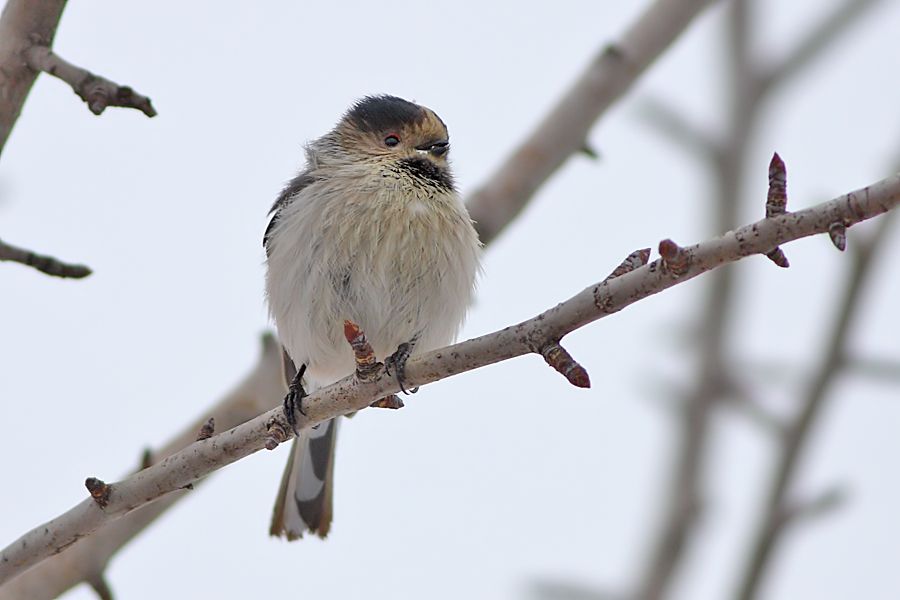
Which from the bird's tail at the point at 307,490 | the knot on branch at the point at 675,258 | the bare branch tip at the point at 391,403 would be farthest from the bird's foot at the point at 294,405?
the knot on branch at the point at 675,258

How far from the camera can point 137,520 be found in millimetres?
4461

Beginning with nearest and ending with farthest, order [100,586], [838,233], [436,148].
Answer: [838,233]
[100,586]
[436,148]

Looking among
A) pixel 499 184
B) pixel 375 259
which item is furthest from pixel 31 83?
pixel 499 184

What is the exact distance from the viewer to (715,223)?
5.26 m

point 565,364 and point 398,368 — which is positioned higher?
point 398,368

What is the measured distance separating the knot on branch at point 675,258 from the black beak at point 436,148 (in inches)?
99.1

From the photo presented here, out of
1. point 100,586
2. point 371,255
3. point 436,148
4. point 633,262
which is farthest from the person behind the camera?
point 436,148

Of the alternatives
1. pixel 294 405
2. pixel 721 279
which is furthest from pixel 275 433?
pixel 721 279

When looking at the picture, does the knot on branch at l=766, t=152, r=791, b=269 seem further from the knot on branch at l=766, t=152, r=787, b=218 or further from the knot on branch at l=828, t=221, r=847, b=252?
the knot on branch at l=828, t=221, r=847, b=252

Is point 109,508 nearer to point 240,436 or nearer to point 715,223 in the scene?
point 240,436

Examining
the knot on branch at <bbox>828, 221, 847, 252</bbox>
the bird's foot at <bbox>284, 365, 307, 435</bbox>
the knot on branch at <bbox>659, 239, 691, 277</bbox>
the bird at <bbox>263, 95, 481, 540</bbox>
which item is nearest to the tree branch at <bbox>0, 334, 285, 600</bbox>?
the bird at <bbox>263, 95, 481, 540</bbox>

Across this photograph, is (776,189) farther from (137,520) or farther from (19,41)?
(137,520)

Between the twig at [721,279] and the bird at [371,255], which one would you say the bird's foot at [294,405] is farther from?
the twig at [721,279]

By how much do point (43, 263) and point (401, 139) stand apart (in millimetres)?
2057
